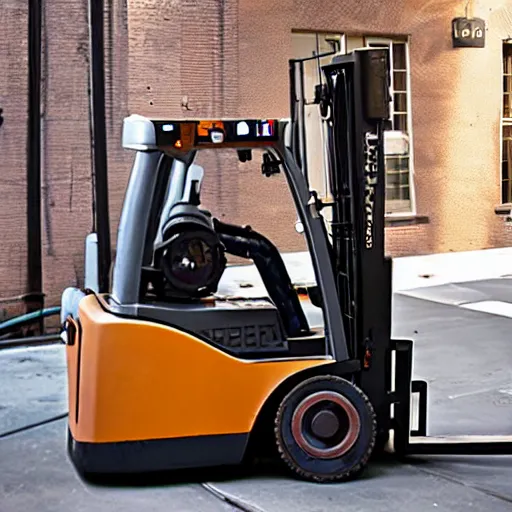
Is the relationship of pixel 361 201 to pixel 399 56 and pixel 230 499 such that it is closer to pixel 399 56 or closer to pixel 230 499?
pixel 230 499

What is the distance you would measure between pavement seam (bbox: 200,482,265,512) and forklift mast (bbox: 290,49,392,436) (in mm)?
822

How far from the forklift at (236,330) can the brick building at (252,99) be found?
2.12m

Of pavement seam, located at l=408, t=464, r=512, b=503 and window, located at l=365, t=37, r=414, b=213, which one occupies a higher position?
window, located at l=365, t=37, r=414, b=213

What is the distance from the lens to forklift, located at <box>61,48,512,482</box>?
407cm

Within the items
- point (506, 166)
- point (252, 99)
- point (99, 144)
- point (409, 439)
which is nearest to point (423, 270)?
point (506, 166)

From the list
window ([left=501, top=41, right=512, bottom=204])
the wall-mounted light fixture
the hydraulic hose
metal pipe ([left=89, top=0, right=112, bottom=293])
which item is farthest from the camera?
window ([left=501, top=41, right=512, bottom=204])

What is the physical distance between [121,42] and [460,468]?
6.01m

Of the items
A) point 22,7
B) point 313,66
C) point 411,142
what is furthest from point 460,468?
point 411,142

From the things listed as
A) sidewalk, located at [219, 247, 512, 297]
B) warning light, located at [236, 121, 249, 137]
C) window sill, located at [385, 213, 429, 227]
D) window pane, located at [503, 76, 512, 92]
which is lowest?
sidewalk, located at [219, 247, 512, 297]

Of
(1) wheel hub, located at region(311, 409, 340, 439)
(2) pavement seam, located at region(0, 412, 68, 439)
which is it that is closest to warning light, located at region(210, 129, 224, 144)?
(1) wheel hub, located at region(311, 409, 340, 439)

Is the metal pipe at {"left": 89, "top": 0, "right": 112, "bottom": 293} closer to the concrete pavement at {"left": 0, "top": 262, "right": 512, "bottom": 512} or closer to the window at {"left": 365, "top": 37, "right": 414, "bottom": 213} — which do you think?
the concrete pavement at {"left": 0, "top": 262, "right": 512, "bottom": 512}

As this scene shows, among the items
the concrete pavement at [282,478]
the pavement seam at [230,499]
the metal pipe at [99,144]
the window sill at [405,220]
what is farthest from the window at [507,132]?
the pavement seam at [230,499]

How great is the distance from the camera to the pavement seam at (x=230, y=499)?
3.92m

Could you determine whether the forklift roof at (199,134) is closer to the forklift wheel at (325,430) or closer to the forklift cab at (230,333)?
the forklift cab at (230,333)
